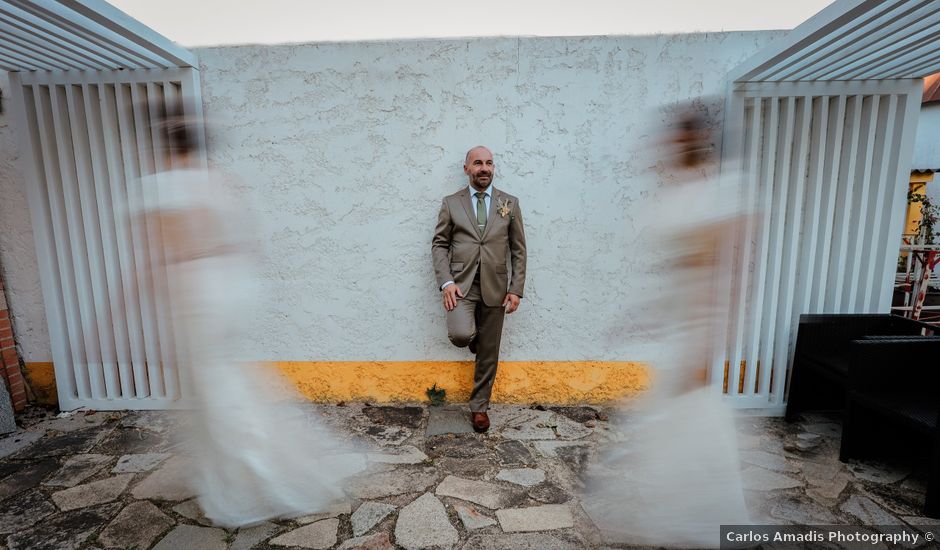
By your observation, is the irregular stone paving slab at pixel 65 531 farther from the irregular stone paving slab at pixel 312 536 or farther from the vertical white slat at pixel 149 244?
the vertical white slat at pixel 149 244

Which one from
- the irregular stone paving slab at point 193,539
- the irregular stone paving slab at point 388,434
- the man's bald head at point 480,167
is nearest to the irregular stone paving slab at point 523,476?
the irregular stone paving slab at point 388,434

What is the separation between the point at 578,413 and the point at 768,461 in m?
1.49

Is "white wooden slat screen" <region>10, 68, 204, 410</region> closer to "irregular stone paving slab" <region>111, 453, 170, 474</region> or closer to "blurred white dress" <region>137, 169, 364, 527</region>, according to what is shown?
"irregular stone paving slab" <region>111, 453, 170, 474</region>

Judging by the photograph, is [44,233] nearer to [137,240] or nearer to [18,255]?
[18,255]

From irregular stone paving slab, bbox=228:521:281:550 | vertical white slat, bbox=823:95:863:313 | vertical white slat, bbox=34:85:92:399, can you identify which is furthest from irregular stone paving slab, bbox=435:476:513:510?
vertical white slat, bbox=34:85:92:399

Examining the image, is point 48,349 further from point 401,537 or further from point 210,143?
point 401,537

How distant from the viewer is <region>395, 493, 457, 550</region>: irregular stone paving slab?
258 centimetres

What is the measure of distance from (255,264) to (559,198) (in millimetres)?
2889

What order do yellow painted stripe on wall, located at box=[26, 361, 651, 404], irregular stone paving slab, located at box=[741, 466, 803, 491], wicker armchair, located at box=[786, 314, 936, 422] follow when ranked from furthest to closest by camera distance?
yellow painted stripe on wall, located at box=[26, 361, 651, 404]
wicker armchair, located at box=[786, 314, 936, 422]
irregular stone paving slab, located at box=[741, 466, 803, 491]

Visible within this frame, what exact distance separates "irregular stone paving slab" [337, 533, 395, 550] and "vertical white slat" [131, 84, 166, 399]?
3.04 metres

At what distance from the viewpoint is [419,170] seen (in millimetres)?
4129

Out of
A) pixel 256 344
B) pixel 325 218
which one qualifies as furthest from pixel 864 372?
pixel 256 344

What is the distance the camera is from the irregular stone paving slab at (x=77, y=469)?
10.6ft

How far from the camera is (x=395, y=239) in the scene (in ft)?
13.8
